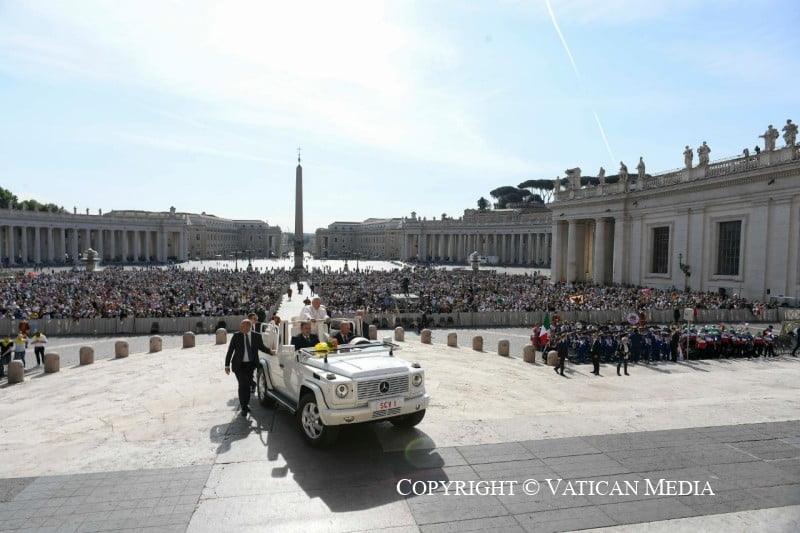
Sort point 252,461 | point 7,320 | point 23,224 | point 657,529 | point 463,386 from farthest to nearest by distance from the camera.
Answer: point 23,224, point 7,320, point 463,386, point 252,461, point 657,529

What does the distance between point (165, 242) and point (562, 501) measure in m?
132

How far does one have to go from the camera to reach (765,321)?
3008 cm

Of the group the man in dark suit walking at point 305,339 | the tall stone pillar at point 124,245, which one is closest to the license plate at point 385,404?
the man in dark suit walking at point 305,339

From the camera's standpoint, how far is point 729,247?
1494 inches

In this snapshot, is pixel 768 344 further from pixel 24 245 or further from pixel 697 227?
pixel 24 245

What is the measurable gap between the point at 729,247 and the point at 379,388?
130ft

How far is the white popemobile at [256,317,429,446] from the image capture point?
7.16m

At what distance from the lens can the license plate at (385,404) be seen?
7.25 metres

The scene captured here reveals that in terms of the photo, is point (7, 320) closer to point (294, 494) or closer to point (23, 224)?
point (294, 494)

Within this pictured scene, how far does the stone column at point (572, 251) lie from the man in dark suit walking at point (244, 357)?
166 feet

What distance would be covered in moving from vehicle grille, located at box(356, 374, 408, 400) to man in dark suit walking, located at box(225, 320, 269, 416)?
312cm

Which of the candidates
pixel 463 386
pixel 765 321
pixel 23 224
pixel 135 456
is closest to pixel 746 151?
pixel 765 321

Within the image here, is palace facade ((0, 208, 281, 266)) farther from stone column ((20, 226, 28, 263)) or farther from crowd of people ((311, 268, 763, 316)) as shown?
crowd of people ((311, 268, 763, 316))

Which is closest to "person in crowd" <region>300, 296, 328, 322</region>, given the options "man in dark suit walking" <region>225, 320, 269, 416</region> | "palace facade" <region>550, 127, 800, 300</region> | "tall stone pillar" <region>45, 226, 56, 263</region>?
"man in dark suit walking" <region>225, 320, 269, 416</region>
